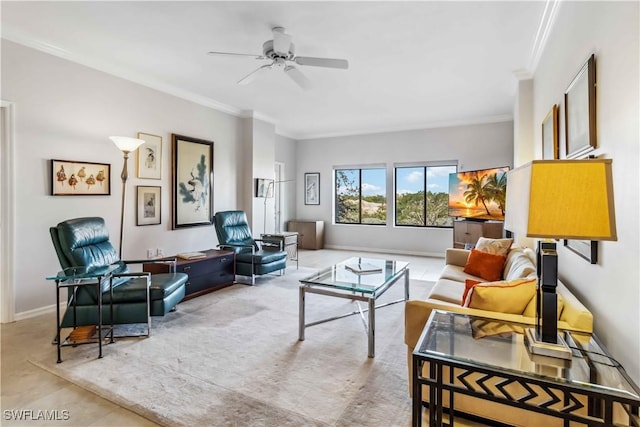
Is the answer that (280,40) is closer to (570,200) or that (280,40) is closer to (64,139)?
(64,139)

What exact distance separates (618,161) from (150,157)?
197 inches

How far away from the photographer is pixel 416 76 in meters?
4.38

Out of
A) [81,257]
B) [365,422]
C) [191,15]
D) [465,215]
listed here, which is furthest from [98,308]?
[465,215]

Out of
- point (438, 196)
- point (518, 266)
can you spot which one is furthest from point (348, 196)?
point (518, 266)

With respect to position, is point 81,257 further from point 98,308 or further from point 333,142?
point 333,142

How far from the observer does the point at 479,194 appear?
562 cm

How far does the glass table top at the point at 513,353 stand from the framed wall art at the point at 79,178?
13.4 ft

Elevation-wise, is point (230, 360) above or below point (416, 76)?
below

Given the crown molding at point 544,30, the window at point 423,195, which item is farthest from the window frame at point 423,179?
the crown molding at point 544,30

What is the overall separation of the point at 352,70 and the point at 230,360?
11.7 ft

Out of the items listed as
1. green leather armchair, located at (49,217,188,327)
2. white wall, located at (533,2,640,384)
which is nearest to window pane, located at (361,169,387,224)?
green leather armchair, located at (49,217,188,327)

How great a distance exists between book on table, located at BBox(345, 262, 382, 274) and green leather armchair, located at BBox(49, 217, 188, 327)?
1.89 m

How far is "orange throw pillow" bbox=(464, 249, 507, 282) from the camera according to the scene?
3.42 m

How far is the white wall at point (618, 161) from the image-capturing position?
132 cm
